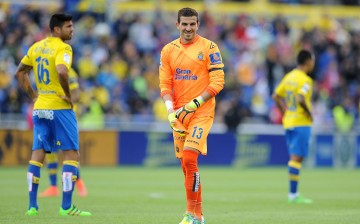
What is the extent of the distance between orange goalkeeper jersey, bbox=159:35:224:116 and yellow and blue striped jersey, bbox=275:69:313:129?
544 centimetres

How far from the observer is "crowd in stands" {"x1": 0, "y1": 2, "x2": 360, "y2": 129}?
2739 centimetres

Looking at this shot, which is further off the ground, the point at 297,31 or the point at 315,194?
the point at 297,31

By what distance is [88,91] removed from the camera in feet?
90.3

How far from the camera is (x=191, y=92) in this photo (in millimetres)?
11242

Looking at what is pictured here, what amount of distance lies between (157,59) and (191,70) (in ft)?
63.4

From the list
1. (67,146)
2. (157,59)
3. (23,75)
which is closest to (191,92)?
(67,146)

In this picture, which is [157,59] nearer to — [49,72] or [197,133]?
[49,72]

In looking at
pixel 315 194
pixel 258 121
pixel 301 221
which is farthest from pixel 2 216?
pixel 258 121

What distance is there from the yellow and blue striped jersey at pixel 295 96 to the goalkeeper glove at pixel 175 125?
229 inches

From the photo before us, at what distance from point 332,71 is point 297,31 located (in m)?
3.80

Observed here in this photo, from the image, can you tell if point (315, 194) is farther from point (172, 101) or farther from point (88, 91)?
point (88, 91)

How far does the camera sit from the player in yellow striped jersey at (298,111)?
16.3m

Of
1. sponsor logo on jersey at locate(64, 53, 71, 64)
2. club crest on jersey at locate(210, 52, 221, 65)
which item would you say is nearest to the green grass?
sponsor logo on jersey at locate(64, 53, 71, 64)

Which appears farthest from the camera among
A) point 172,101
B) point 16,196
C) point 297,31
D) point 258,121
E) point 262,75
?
point 297,31
